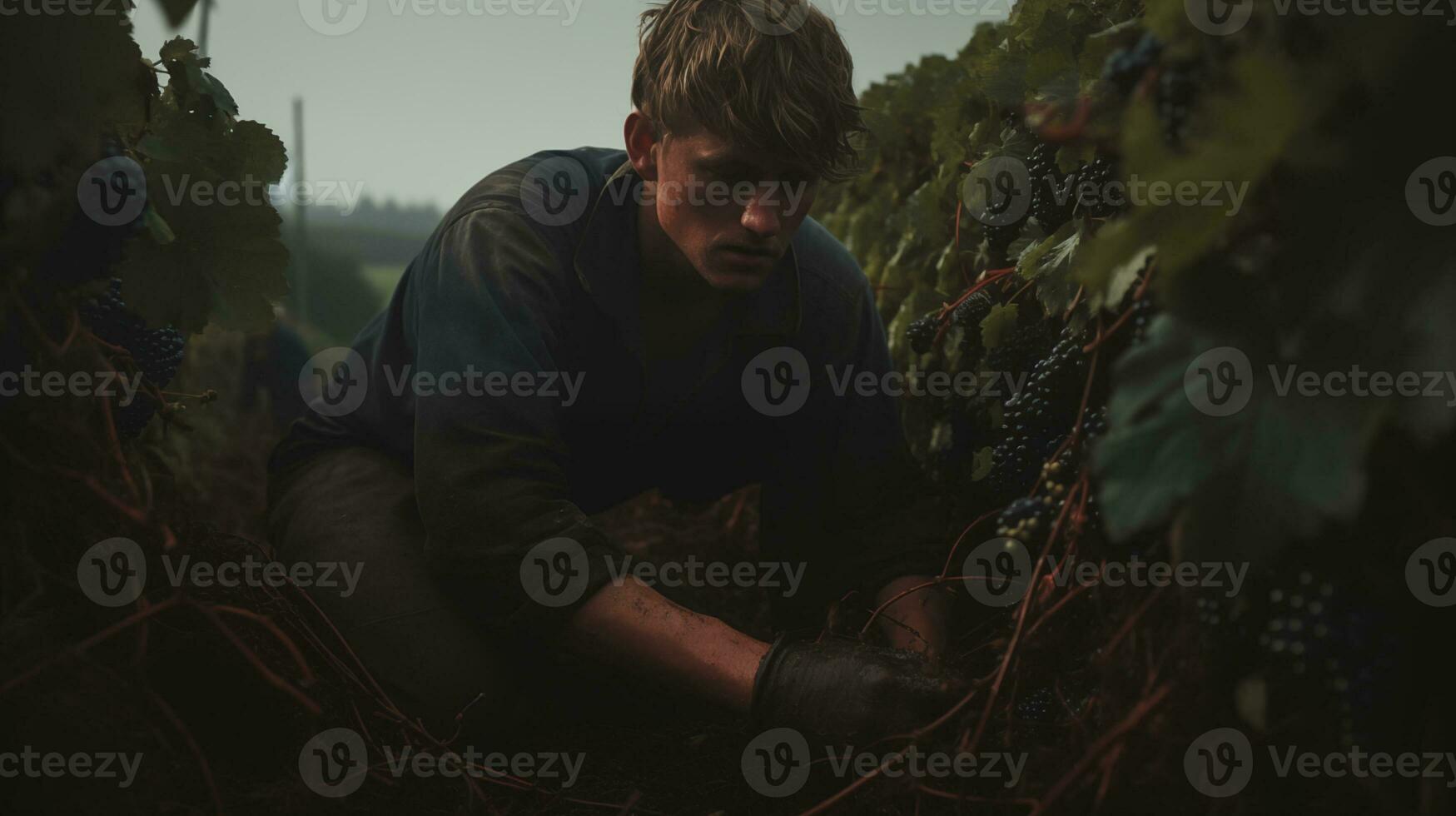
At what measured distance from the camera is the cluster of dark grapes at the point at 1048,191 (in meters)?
2.17

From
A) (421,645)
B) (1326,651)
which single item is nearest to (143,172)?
(421,645)

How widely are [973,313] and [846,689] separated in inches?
39.0

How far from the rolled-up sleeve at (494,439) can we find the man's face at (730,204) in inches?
14.2

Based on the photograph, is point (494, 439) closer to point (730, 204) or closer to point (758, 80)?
point (730, 204)

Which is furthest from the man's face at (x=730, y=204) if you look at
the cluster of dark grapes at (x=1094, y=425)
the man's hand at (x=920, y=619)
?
the cluster of dark grapes at (x=1094, y=425)

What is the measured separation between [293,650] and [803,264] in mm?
1778

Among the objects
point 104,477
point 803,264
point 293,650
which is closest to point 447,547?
point 293,650

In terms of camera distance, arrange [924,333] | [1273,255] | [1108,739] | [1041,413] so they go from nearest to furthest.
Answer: [1273,255], [1108,739], [1041,413], [924,333]

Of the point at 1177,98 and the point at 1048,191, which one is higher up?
the point at 1177,98

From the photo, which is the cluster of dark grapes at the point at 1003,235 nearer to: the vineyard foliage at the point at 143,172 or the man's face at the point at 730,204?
the man's face at the point at 730,204

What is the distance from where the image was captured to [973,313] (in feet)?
8.25

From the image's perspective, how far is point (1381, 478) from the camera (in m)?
1.19

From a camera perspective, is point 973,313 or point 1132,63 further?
point 973,313

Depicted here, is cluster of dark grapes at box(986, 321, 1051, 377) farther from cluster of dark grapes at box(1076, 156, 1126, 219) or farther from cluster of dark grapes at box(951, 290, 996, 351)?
cluster of dark grapes at box(1076, 156, 1126, 219)
